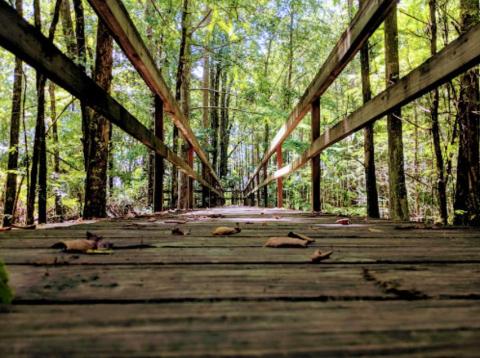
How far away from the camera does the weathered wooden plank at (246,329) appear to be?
0.44 meters

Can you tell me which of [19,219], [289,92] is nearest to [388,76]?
[289,92]

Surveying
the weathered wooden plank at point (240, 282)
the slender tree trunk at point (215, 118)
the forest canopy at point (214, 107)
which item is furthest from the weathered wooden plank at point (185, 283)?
the slender tree trunk at point (215, 118)

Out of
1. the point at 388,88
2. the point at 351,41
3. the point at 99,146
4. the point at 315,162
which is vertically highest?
the point at 351,41

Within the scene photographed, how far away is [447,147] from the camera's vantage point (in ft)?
11.0

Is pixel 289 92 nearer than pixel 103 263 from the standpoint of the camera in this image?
No

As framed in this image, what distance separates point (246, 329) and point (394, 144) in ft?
13.6

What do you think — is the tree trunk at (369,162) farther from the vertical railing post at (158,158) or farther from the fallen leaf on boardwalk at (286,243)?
the fallen leaf on boardwalk at (286,243)

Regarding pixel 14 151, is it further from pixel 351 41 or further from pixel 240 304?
pixel 240 304

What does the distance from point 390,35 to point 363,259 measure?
3824mm

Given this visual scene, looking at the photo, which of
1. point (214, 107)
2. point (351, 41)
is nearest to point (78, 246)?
point (351, 41)

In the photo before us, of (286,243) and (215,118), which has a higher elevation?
(215,118)

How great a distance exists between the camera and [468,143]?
276 centimetres

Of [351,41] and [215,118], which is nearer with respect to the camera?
[351,41]

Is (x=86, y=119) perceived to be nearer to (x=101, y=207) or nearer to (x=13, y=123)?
(x=101, y=207)
